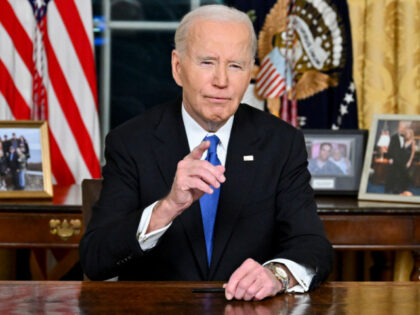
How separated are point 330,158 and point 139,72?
147 centimetres

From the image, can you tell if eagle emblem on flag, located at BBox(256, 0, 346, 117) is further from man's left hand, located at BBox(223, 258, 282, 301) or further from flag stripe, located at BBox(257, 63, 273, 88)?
man's left hand, located at BBox(223, 258, 282, 301)

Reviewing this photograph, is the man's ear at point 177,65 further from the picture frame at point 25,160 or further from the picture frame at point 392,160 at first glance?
the picture frame at point 392,160

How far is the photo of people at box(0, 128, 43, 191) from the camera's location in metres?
3.51

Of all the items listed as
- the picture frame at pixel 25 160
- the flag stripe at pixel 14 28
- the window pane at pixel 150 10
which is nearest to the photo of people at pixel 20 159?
the picture frame at pixel 25 160

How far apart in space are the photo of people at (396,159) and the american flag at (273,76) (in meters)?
0.69

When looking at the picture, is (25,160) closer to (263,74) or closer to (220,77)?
(263,74)

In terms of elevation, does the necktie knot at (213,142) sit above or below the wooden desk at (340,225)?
above

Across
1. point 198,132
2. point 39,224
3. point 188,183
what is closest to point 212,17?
point 198,132

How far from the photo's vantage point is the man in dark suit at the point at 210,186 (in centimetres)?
208

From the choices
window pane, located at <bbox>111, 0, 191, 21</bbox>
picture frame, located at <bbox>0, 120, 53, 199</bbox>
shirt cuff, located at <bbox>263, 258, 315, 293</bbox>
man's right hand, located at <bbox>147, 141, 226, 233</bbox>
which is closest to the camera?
man's right hand, located at <bbox>147, 141, 226, 233</bbox>

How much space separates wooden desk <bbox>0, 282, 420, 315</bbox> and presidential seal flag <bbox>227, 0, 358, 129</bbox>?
2.37 metres

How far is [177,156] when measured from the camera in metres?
2.27

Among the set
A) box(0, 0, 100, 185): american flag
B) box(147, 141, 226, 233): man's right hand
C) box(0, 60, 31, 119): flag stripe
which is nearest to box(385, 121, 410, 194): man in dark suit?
box(0, 0, 100, 185): american flag

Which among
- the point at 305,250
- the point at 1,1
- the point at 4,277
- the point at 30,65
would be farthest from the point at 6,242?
the point at 305,250
